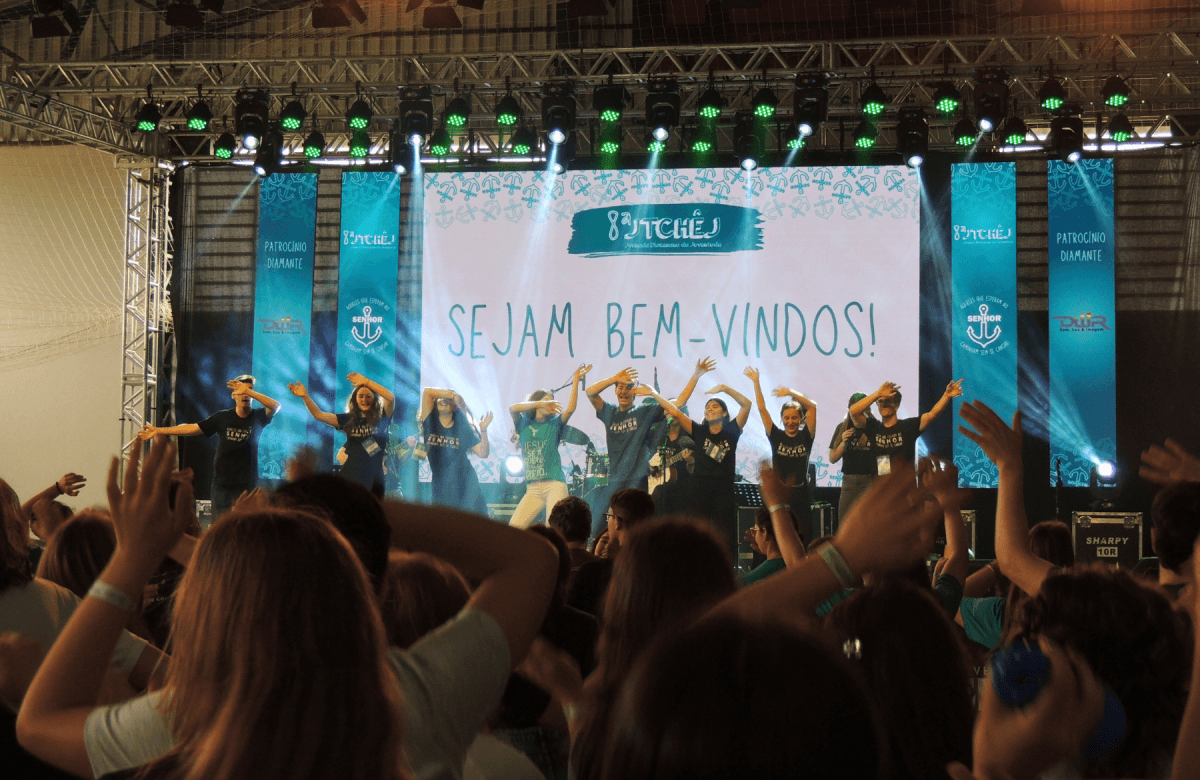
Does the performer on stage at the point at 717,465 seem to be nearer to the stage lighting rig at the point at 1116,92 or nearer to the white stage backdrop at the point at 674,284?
the white stage backdrop at the point at 674,284

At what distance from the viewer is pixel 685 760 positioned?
64cm

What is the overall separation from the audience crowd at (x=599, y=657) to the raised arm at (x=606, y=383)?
7.36 metres

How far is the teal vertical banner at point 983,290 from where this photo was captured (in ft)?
29.0

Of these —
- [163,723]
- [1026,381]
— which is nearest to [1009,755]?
[163,723]

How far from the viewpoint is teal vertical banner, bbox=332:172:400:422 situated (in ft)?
31.0

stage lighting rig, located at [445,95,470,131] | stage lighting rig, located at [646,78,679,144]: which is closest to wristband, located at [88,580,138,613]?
stage lighting rig, located at [646,78,679,144]

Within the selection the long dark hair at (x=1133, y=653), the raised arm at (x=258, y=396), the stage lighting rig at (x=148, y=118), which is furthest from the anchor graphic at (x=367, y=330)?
→ the long dark hair at (x=1133, y=653)

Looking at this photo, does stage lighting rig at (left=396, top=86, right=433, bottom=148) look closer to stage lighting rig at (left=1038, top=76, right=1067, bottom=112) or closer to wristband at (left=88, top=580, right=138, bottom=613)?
stage lighting rig at (left=1038, top=76, right=1067, bottom=112)

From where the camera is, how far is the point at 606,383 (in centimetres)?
923

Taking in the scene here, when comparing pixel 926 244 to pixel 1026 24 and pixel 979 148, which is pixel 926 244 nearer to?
pixel 979 148

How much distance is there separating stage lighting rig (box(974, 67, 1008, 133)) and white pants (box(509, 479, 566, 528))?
4.49m

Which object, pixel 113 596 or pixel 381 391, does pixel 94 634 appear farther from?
pixel 381 391

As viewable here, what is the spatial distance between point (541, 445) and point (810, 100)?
357 cm

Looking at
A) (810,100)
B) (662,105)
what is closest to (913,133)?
(810,100)
